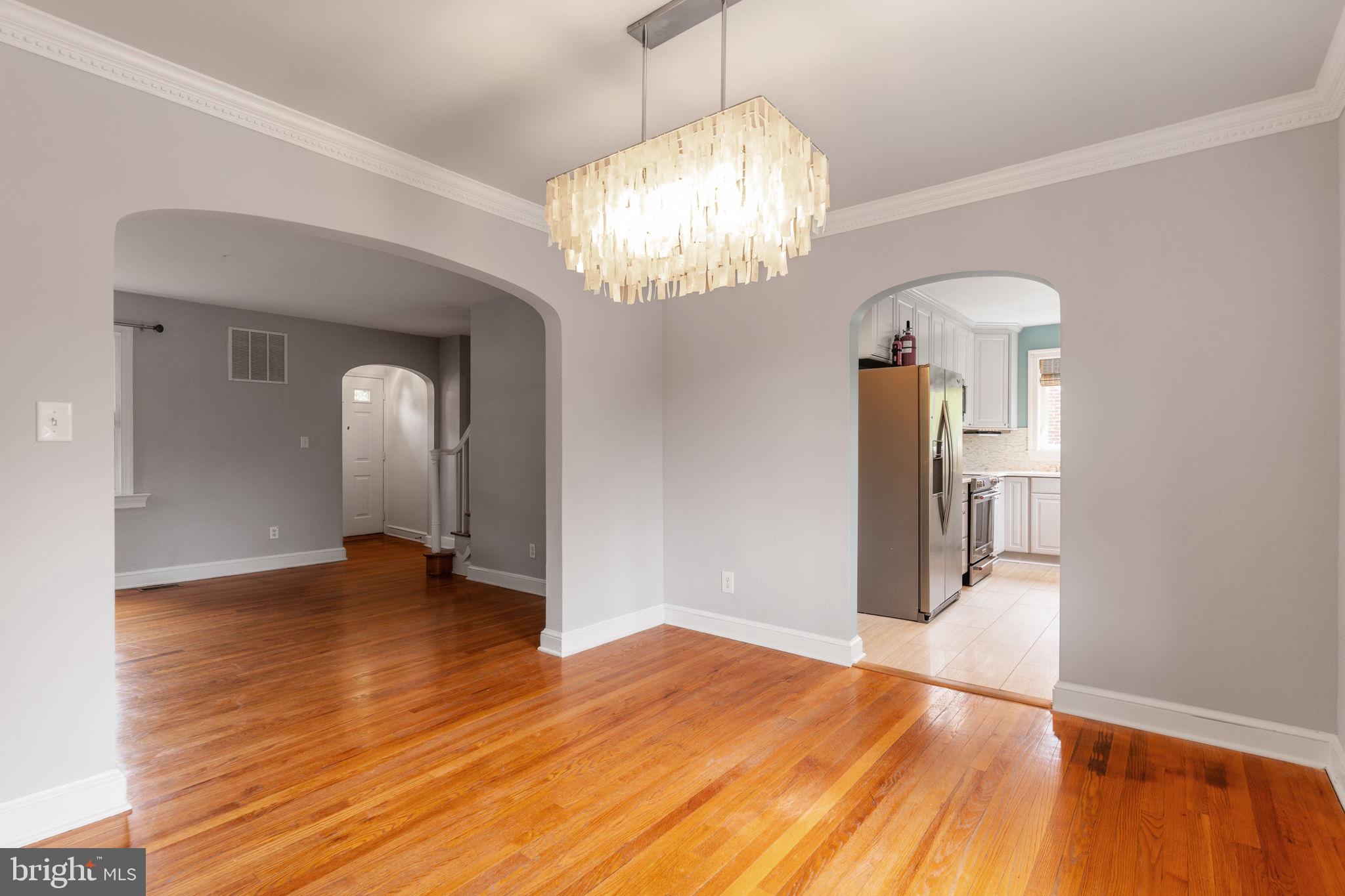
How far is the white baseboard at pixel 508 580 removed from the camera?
537 centimetres

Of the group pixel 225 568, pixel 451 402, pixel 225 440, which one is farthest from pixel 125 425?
pixel 451 402

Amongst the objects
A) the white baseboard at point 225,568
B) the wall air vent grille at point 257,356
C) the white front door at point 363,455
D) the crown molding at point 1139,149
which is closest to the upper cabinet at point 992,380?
the crown molding at point 1139,149

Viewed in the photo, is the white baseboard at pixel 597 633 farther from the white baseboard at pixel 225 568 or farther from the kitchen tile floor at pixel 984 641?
the white baseboard at pixel 225 568

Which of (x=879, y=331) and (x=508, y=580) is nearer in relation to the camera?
(x=879, y=331)

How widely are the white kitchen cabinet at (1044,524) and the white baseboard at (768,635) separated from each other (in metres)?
3.79

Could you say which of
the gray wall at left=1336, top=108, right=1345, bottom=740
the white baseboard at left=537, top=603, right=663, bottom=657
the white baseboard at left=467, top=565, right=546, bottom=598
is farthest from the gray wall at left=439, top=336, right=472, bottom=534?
the gray wall at left=1336, top=108, right=1345, bottom=740

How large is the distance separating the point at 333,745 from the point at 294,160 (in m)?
2.38

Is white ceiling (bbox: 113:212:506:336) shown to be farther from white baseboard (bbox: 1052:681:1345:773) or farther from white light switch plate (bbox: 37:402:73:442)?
white baseboard (bbox: 1052:681:1345:773)

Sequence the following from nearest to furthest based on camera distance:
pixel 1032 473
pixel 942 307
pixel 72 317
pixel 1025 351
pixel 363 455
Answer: pixel 72 317 < pixel 942 307 < pixel 1032 473 < pixel 1025 351 < pixel 363 455

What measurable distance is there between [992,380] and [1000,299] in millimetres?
1474

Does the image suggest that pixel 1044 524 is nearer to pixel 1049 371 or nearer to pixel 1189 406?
pixel 1049 371

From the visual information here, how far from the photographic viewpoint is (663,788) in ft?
7.55

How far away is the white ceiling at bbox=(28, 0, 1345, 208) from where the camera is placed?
2.01 m

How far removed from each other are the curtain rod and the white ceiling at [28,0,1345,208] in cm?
429
